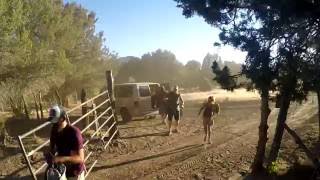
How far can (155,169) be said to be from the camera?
13.0m

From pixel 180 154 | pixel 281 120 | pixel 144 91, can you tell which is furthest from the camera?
pixel 144 91

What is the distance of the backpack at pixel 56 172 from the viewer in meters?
6.55

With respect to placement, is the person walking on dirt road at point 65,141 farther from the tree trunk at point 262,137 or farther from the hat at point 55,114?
the tree trunk at point 262,137

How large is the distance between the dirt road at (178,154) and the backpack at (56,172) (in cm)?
570

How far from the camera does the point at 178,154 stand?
48.1ft

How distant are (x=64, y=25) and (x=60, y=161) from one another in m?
20.3

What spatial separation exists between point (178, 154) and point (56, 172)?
8350 mm

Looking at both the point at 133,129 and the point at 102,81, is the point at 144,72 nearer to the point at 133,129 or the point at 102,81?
the point at 102,81

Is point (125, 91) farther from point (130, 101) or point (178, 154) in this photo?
point (178, 154)

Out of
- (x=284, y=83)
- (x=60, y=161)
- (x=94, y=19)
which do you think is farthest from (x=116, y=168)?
(x=94, y=19)

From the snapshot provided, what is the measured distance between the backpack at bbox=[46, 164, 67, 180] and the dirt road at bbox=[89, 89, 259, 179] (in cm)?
570

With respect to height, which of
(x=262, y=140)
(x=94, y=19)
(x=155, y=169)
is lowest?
(x=155, y=169)

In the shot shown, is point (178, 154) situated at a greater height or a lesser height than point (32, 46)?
lesser

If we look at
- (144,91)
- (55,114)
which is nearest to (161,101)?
(144,91)
